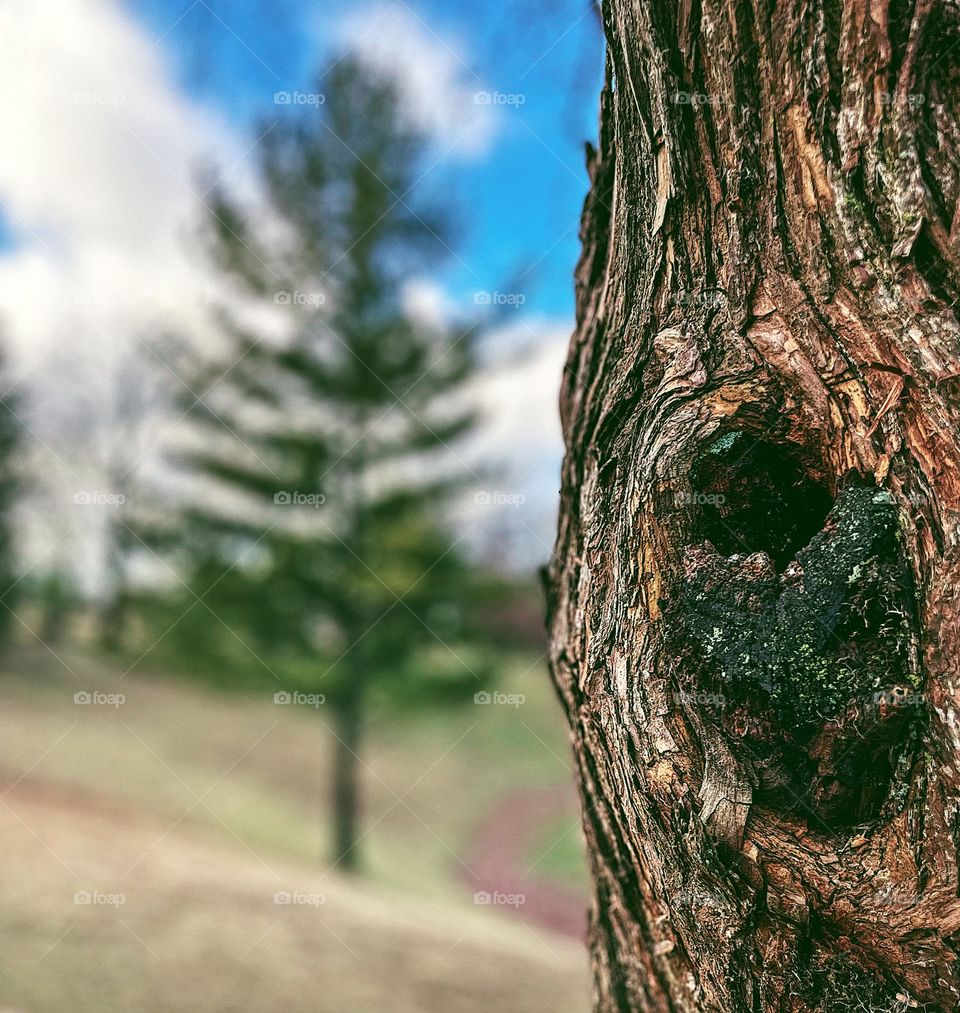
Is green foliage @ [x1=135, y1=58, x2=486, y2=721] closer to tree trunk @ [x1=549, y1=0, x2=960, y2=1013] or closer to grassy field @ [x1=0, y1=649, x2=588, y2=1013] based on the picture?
grassy field @ [x1=0, y1=649, x2=588, y2=1013]

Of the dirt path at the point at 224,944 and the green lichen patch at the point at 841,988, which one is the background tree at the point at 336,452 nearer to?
the dirt path at the point at 224,944

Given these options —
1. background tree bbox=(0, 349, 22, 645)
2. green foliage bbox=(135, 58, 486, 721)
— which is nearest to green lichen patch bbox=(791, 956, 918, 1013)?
green foliage bbox=(135, 58, 486, 721)

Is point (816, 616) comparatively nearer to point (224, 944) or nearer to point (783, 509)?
point (783, 509)

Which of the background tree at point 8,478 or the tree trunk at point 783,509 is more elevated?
the background tree at point 8,478

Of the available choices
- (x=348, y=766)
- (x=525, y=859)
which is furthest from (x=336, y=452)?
(x=525, y=859)

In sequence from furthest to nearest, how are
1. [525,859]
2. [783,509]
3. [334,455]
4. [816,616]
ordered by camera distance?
[525,859]
[334,455]
[783,509]
[816,616]

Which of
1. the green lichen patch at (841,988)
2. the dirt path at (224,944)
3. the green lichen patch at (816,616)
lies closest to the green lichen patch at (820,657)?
the green lichen patch at (816,616)

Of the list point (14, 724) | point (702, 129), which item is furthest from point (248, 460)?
point (702, 129)
